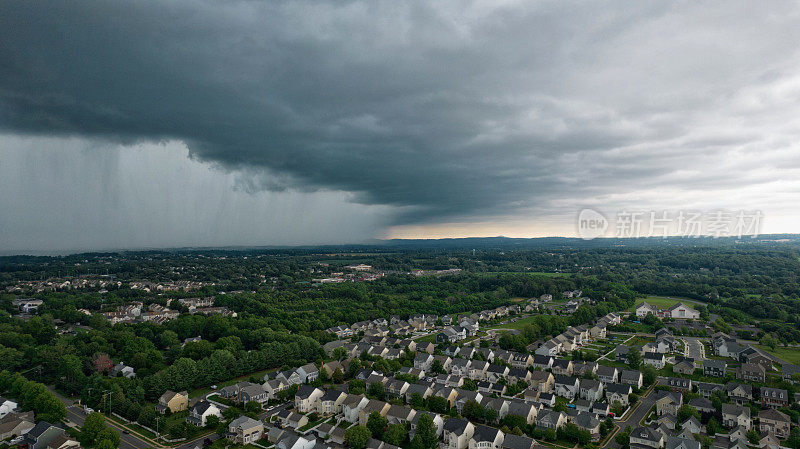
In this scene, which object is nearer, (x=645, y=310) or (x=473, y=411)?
(x=473, y=411)

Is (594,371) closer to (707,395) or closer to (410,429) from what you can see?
(707,395)

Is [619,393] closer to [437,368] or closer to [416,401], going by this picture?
[437,368]

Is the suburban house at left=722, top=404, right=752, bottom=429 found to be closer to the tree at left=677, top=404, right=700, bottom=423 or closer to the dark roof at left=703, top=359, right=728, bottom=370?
the tree at left=677, top=404, right=700, bottom=423

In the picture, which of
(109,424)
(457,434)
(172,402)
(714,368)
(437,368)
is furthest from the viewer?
(437,368)

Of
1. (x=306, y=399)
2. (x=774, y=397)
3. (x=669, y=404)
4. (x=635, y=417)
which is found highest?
(x=774, y=397)

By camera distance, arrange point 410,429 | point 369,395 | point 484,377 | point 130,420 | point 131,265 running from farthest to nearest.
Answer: point 131,265 → point 484,377 → point 369,395 → point 130,420 → point 410,429

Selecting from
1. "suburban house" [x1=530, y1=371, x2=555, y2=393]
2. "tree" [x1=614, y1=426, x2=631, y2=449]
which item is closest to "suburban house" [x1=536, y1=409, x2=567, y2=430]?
"tree" [x1=614, y1=426, x2=631, y2=449]

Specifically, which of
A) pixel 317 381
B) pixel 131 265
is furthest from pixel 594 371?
Answer: pixel 131 265

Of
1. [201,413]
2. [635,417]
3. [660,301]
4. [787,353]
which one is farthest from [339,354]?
[660,301]
